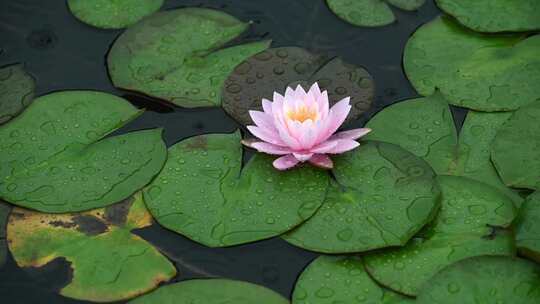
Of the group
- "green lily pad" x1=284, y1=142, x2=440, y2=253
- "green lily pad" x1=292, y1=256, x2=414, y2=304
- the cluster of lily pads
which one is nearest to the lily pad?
the cluster of lily pads

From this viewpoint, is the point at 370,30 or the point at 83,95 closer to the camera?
the point at 83,95

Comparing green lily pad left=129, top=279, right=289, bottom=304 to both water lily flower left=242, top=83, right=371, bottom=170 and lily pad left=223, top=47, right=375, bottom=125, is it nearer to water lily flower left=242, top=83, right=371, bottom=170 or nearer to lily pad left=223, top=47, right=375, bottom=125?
water lily flower left=242, top=83, right=371, bottom=170

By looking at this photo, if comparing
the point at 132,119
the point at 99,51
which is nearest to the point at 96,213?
the point at 132,119

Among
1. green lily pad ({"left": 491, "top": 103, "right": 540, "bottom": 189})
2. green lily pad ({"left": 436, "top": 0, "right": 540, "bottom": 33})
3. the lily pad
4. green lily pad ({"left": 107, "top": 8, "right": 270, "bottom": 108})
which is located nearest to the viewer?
green lily pad ({"left": 491, "top": 103, "right": 540, "bottom": 189})

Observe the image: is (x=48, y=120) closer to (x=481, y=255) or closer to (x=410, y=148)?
(x=410, y=148)

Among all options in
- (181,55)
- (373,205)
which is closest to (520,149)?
(373,205)
